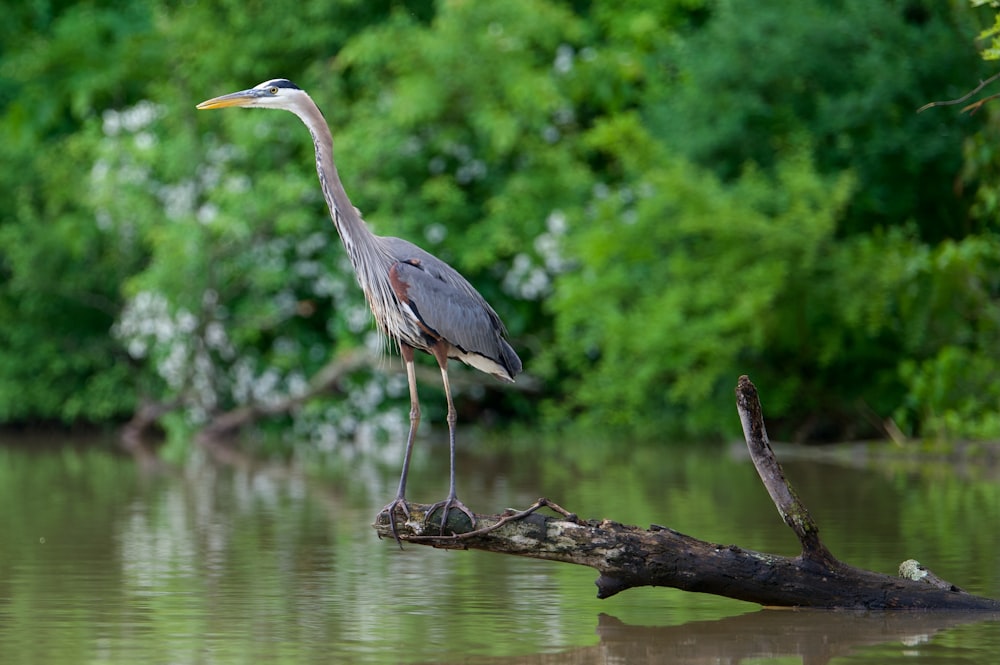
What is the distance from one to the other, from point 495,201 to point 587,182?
3.92 ft

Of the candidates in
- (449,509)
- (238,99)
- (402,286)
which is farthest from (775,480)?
(238,99)

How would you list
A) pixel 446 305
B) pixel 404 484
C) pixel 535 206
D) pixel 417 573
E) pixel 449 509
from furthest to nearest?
pixel 535 206 → pixel 417 573 → pixel 446 305 → pixel 404 484 → pixel 449 509

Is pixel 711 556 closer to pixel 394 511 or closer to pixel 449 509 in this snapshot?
pixel 449 509

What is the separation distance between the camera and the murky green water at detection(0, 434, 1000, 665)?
6.10m

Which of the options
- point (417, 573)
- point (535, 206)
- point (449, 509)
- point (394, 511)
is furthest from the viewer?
point (535, 206)

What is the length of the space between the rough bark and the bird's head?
2.01 m

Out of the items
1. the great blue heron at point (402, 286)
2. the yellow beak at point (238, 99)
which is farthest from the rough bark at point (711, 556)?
the yellow beak at point (238, 99)

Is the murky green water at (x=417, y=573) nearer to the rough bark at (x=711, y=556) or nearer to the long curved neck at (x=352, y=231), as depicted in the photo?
the rough bark at (x=711, y=556)

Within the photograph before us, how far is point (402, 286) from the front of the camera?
7.53 metres

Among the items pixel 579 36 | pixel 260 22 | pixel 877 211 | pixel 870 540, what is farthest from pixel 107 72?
pixel 870 540

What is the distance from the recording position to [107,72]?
22.1 meters

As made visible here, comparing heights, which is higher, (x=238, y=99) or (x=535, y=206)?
(x=535, y=206)

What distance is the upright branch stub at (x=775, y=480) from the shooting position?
6.61 m

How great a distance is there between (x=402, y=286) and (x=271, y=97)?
1.07m
